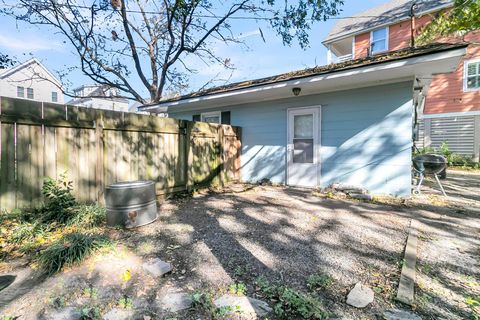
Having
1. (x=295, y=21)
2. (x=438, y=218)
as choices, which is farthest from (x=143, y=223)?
(x=295, y=21)

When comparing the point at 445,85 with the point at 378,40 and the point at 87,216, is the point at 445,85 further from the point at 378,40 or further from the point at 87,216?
the point at 87,216

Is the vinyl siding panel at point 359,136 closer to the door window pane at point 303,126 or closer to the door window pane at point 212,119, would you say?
the door window pane at point 303,126

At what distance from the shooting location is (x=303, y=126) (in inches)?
250

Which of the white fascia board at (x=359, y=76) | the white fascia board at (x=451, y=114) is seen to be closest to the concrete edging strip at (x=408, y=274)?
the white fascia board at (x=359, y=76)

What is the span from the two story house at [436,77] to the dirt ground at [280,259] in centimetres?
909

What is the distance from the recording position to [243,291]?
1.90 meters

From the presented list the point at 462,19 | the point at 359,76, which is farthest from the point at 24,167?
the point at 462,19

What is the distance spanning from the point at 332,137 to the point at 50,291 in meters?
5.67

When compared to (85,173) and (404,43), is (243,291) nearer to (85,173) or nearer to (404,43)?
(85,173)

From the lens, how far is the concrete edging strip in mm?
1801

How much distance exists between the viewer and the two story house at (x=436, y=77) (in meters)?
10.5

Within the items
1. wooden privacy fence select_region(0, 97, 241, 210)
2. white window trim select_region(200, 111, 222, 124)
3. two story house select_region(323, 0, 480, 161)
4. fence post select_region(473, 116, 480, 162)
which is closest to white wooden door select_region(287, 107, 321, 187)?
wooden privacy fence select_region(0, 97, 241, 210)

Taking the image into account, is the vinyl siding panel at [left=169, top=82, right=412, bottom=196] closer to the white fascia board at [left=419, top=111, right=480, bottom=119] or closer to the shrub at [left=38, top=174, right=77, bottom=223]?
the shrub at [left=38, top=174, right=77, bottom=223]

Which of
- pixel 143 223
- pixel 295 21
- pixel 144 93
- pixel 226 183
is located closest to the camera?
pixel 143 223
